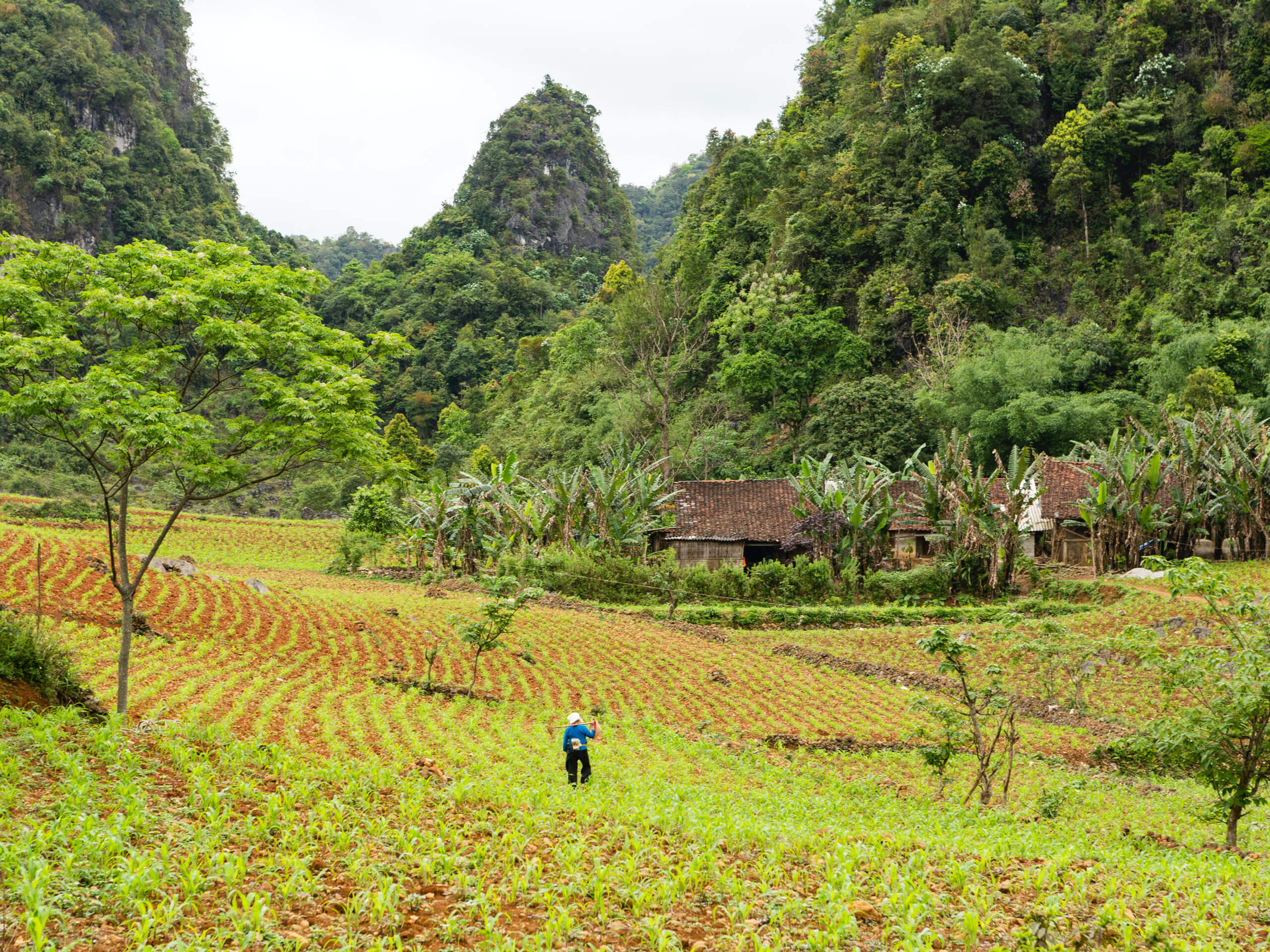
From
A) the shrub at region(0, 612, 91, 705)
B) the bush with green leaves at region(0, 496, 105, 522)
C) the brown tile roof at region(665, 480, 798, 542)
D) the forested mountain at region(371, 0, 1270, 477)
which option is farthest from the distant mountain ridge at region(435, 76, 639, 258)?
the shrub at region(0, 612, 91, 705)

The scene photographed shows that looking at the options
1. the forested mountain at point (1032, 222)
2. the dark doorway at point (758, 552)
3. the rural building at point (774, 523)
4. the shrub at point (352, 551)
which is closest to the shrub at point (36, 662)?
the rural building at point (774, 523)

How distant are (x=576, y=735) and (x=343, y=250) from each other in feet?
426

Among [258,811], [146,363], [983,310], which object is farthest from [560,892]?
[983,310]

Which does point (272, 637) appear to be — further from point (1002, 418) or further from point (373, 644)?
point (1002, 418)

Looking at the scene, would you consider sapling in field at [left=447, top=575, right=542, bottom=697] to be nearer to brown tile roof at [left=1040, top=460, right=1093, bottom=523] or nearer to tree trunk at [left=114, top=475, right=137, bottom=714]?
tree trunk at [left=114, top=475, right=137, bottom=714]

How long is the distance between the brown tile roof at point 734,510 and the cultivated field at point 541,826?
568 inches

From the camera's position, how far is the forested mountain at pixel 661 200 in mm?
115375

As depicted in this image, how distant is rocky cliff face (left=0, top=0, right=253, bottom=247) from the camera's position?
62781 mm

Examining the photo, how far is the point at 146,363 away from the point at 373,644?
8.81 m

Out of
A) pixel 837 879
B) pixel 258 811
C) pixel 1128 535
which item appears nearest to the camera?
pixel 837 879

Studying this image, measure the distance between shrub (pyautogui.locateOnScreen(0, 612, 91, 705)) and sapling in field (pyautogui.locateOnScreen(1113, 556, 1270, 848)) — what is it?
34.8 ft

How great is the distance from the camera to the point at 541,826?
627 cm

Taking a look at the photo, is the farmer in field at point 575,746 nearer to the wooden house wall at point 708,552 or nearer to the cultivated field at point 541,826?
the cultivated field at point 541,826

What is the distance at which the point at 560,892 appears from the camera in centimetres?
505
